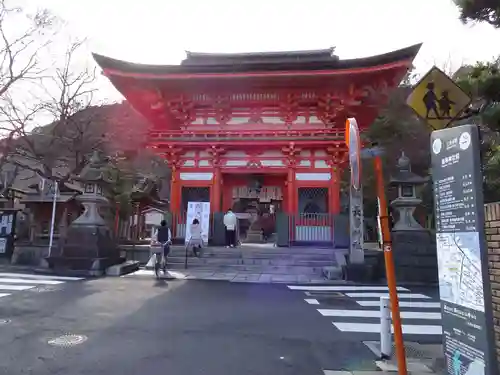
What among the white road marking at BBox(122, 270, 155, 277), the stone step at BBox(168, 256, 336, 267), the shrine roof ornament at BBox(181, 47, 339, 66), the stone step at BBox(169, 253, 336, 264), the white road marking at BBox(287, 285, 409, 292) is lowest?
the white road marking at BBox(287, 285, 409, 292)

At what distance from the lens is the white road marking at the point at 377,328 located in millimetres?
6168

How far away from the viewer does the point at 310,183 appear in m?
17.2

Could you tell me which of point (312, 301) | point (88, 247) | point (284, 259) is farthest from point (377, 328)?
point (88, 247)

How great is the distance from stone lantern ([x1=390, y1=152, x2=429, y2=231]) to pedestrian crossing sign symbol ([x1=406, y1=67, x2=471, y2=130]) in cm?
853

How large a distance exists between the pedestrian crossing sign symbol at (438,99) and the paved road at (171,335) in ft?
10.8

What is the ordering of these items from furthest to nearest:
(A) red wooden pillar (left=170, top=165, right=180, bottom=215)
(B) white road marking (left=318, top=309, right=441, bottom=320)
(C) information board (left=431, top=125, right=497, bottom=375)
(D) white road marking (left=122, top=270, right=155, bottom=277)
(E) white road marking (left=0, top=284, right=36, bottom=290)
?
(A) red wooden pillar (left=170, top=165, right=180, bottom=215), (D) white road marking (left=122, top=270, right=155, bottom=277), (E) white road marking (left=0, top=284, right=36, bottom=290), (B) white road marking (left=318, top=309, right=441, bottom=320), (C) information board (left=431, top=125, right=497, bottom=375)

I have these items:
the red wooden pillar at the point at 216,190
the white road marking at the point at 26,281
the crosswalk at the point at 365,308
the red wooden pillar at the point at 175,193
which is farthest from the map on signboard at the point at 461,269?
the red wooden pillar at the point at 175,193

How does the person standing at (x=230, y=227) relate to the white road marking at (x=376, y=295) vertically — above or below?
above

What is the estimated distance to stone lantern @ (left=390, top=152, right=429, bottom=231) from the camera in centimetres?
1320

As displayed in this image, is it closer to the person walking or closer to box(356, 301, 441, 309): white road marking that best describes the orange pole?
box(356, 301, 441, 309): white road marking

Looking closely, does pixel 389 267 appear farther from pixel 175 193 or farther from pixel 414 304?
pixel 175 193

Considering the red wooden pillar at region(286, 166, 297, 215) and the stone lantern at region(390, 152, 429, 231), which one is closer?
the stone lantern at region(390, 152, 429, 231)

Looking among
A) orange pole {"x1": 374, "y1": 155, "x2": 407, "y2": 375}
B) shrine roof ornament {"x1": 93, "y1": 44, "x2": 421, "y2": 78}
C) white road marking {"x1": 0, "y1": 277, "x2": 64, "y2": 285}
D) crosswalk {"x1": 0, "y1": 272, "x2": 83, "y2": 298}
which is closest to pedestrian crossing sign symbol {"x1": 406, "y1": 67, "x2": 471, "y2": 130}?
orange pole {"x1": 374, "y1": 155, "x2": 407, "y2": 375}

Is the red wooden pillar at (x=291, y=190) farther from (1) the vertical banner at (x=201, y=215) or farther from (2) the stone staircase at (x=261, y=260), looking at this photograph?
(1) the vertical banner at (x=201, y=215)
